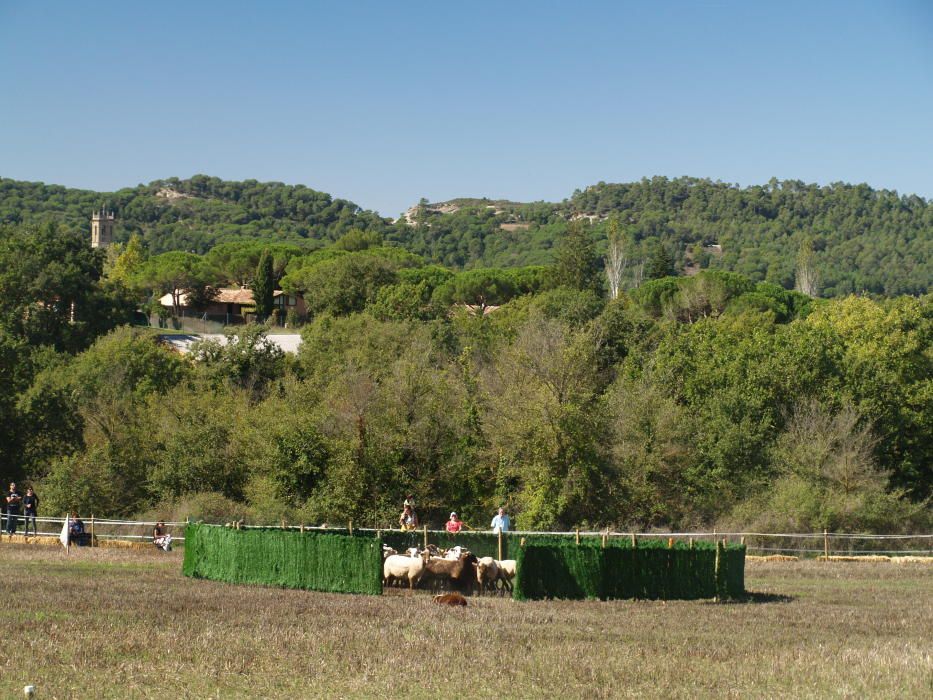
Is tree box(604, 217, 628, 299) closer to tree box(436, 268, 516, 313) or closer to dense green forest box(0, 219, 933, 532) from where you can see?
tree box(436, 268, 516, 313)

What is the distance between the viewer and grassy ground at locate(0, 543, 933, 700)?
50.3ft

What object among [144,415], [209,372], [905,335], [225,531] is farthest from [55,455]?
[905,335]

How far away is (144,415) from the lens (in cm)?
6144

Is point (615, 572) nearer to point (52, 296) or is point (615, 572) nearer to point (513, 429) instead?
point (513, 429)

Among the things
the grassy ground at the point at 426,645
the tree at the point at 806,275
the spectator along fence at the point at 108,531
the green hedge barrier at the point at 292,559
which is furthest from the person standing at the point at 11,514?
the tree at the point at 806,275

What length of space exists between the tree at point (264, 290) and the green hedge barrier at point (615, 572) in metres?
105

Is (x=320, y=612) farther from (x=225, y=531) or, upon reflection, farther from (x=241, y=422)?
(x=241, y=422)

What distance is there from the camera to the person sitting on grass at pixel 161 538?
37.0 meters

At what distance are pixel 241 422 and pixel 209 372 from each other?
15.1 meters

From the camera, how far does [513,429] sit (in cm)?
5206

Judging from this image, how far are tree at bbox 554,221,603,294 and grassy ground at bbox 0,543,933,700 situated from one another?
101 meters

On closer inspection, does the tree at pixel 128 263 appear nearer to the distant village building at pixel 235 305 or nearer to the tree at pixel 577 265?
the distant village building at pixel 235 305

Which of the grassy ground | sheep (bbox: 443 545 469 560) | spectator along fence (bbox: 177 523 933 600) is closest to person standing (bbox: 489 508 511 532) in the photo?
spectator along fence (bbox: 177 523 933 600)

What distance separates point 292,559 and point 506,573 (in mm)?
5058
